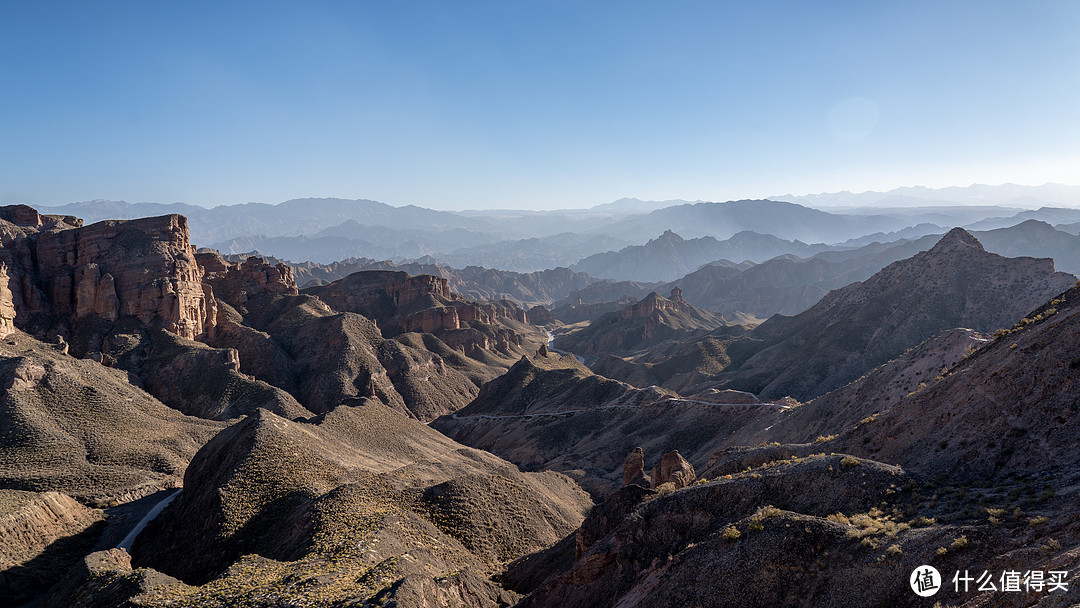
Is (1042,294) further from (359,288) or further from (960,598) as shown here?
(359,288)

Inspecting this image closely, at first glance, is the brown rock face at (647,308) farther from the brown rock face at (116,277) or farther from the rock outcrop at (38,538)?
the rock outcrop at (38,538)

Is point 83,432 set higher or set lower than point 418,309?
higher

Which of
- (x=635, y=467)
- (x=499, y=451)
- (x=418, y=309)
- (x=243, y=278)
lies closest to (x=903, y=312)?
(x=499, y=451)

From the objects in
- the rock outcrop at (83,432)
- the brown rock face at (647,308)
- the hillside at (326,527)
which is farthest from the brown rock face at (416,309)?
the hillside at (326,527)

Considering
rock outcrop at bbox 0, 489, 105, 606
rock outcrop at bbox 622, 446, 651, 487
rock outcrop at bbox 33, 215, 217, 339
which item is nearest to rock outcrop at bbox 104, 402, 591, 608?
rock outcrop at bbox 0, 489, 105, 606

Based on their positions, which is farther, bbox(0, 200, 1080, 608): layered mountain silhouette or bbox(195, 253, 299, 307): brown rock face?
bbox(195, 253, 299, 307): brown rock face

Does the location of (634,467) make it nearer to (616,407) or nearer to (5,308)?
(616,407)

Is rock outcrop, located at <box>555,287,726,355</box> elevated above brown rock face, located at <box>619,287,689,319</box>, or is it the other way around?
brown rock face, located at <box>619,287,689,319</box>

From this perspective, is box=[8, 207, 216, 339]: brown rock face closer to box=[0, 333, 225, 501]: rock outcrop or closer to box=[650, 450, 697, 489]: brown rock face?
box=[0, 333, 225, 501]: rock outcrop

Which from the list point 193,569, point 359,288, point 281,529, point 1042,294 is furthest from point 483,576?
point 359,288
